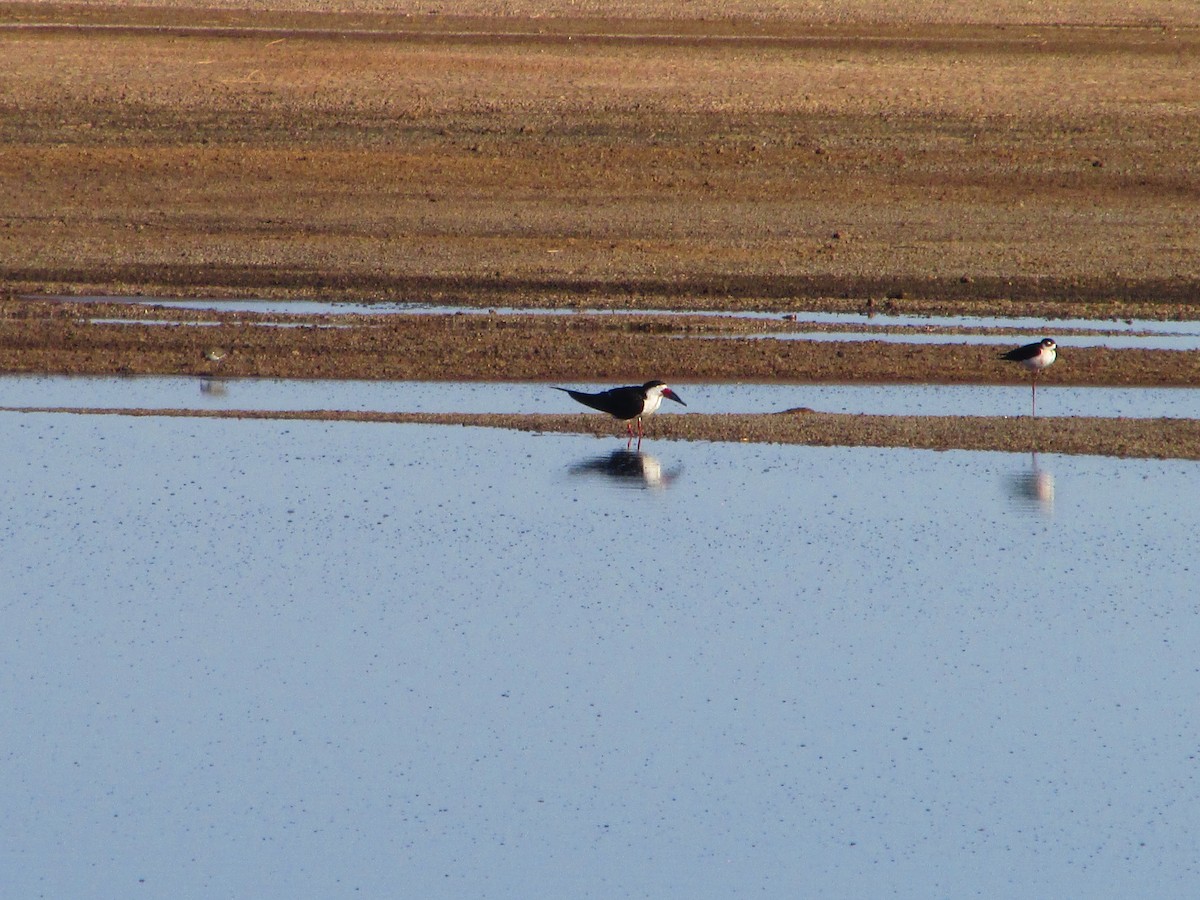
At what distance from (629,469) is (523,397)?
7.11ft

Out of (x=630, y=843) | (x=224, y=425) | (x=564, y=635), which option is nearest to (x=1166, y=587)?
(x=564, y=635)

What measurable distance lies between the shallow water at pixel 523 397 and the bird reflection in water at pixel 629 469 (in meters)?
1.23

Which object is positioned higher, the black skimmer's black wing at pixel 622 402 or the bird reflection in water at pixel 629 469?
the black skimmer's black wing at pixel 622 402

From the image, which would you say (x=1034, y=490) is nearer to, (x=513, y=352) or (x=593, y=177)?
(x=513, y=352)

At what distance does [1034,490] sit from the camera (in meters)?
11.3

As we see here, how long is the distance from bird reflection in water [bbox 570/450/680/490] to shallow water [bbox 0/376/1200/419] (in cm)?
123

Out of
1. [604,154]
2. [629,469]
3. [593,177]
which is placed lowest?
[629,469]

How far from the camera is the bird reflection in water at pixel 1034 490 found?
11.0 meters

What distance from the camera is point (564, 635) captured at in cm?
881

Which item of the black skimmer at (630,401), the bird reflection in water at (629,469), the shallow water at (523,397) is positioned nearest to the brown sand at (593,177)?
Answer: the shallow water at (523,397)

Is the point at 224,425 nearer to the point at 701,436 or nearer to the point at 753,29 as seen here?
the point at 701,436

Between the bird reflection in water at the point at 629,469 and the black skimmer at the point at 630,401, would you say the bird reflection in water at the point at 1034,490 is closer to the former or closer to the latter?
the bird reflection in water at the point at 629,469

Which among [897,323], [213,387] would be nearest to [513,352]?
[213,387]

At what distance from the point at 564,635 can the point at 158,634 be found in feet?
5.67
